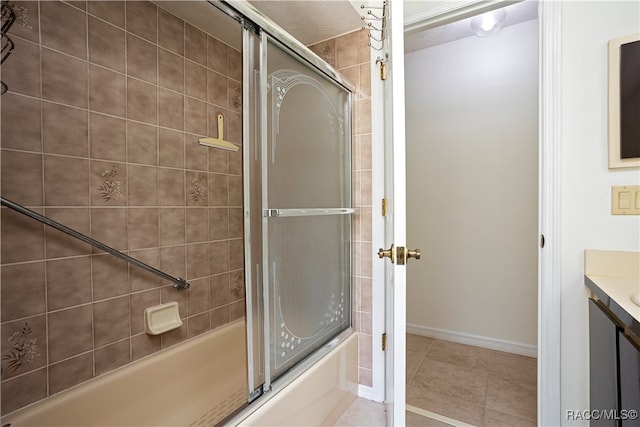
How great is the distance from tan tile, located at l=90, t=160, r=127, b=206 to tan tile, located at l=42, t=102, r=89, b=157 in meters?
0.09

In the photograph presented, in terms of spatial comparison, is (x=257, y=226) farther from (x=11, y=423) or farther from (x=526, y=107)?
(x=526, y=107)

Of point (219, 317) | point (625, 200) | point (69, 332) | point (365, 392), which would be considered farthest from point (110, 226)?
point (625, 200)

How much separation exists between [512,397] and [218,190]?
220cm

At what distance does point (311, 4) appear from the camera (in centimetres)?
158

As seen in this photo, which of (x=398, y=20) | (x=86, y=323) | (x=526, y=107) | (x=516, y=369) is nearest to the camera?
(x=398, y=20)

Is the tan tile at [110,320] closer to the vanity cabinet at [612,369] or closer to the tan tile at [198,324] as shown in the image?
the tan tile at [198,324]

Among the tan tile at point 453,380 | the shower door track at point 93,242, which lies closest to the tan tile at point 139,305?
the shower door track at point 93,242

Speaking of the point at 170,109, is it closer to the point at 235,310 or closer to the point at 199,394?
the point at 235,310

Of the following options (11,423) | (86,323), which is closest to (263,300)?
(86,323)

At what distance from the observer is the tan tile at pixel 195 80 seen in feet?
6.02

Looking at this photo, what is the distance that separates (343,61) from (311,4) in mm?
393

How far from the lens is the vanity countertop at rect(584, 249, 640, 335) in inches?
42.9

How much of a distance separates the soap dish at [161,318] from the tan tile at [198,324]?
0.12 metres

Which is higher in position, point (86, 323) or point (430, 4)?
point (430, 4)
